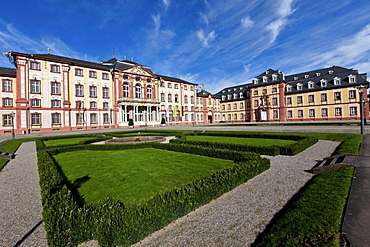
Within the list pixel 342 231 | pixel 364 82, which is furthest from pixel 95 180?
pixel 364 82

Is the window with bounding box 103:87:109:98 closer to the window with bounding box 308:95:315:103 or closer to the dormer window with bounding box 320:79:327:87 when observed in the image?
the window with bounding box 308:95:315:103

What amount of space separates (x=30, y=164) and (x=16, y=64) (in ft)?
108

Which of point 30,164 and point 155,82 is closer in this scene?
point 30,164

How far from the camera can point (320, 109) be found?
47.2 m

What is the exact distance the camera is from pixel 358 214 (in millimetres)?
3584

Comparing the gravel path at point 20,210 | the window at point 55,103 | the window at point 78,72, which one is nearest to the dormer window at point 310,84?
Answer: the window at point 78,72

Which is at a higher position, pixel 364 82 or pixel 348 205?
pixel 364 82

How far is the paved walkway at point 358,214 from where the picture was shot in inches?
115

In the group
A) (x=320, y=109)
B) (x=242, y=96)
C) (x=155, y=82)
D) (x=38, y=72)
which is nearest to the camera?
(x=38, y=72)

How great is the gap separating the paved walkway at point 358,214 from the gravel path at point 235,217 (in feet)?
4.59

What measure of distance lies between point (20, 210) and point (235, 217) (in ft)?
20.0

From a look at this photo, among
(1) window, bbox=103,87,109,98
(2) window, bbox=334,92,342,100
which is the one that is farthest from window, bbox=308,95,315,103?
(1) window, bbox=103,87,109,98

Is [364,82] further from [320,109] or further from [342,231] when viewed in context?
[342,231]

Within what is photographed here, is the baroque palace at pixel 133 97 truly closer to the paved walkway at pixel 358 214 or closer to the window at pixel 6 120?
the window at pixel 6 120
